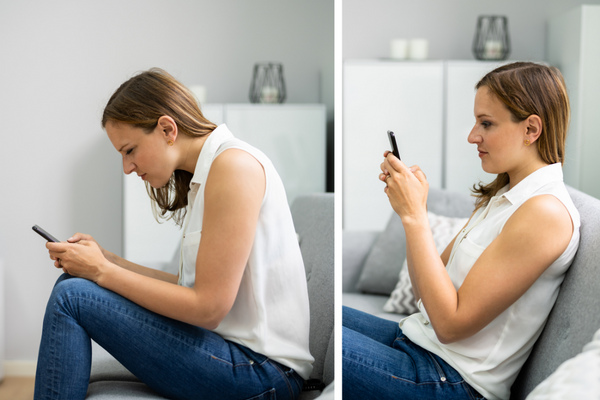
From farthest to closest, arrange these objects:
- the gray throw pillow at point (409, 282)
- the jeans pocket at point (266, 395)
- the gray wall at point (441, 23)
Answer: the gray wall at point (441, 23), the gray throw pillow at point (409, 282), the jeans pocket at point (266, 395)

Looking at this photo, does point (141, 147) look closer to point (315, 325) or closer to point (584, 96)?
point (315, 325)

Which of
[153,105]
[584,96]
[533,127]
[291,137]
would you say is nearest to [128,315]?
[153,105]

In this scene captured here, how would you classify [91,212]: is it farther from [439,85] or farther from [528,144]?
[439,85]

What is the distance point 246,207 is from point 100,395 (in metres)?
0.41

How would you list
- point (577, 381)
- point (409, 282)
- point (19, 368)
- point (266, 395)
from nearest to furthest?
1. point (577, 381)
2. point (266, 395)
3. point (19, 368)
4. point (409, 282)

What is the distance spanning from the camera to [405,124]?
222 centimetres

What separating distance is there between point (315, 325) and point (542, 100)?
2.01 feet

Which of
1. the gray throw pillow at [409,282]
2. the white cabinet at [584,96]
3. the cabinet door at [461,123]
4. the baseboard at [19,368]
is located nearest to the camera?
the baseboard at [19,368]

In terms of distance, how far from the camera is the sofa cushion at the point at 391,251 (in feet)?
5.37

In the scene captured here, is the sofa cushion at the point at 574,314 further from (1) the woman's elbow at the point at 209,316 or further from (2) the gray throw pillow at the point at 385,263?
(2) the gray throw pillow at the point at 385,263

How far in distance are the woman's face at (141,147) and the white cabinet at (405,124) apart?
141 cm

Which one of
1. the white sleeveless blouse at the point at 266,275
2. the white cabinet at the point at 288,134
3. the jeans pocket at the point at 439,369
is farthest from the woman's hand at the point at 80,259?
the white cabinet at the point at 288,134

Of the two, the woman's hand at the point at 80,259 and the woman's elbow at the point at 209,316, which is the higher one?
the woman's hand at the point at 80,259

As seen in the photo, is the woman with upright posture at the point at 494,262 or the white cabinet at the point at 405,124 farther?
the white cabinet at the point at 405,124
